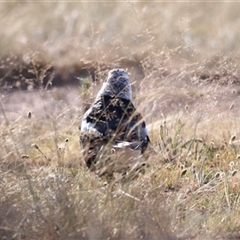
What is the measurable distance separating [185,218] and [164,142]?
135 centimetres

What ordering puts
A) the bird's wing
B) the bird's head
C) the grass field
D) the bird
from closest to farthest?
the grass field, the bird, the bird's wing, the bird's head

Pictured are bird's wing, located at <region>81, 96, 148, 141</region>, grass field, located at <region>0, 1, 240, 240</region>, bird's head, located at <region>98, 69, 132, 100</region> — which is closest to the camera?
grass field, located at <region>0, 1, 240, 240</region>

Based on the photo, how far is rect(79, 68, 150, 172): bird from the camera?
4855 millimetres

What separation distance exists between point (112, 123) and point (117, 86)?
0.28 m

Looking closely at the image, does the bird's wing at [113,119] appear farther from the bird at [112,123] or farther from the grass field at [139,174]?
the grass field at [139,174]

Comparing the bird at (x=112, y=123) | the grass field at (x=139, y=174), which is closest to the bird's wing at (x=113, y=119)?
the bird at (x=112, y=123)

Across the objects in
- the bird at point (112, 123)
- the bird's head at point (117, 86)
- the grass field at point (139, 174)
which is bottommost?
the grass field at point (139, 174)

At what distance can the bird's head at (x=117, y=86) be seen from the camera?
17.1ft

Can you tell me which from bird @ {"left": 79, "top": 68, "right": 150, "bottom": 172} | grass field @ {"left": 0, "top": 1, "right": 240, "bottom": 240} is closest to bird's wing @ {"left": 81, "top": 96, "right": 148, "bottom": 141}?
bird @ {"left": 79, "top": 68, "right": 150, "bottom": 172}

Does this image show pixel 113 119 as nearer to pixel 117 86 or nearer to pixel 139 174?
pixel 117 86

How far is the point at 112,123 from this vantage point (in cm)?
516

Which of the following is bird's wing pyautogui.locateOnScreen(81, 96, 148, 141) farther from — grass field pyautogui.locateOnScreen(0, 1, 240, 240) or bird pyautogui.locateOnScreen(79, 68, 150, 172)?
grass field pyautogui.locateOnScreen(0, 1, 240, 240)

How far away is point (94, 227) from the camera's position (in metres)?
4.18

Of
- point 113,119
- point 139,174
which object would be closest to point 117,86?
point 113,119
